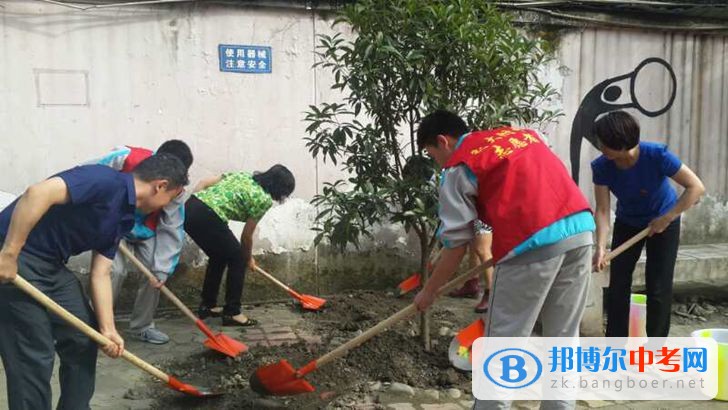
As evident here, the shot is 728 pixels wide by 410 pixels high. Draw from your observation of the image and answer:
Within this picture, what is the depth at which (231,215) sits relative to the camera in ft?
17.0

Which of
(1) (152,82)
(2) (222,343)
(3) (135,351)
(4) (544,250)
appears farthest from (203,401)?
(1) (152,82)

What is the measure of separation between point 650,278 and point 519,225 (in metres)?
2.11

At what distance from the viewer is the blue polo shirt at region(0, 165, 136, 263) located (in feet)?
9.00

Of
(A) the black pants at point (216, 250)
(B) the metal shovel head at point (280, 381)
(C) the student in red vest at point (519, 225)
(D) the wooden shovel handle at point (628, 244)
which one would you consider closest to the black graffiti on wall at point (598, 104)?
(D) the wooden shovel handle at point (628, 244)

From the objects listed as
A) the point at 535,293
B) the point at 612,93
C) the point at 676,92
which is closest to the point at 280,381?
the point at 535,293

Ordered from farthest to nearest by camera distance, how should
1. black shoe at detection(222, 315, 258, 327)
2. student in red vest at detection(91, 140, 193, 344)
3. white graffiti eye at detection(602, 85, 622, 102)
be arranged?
white graffiti eye at detection(602, 85, 622, 102)
black shoe at detection(222, 315, 258, 327)
student in red vest at detection(91, 140, 193, 344)

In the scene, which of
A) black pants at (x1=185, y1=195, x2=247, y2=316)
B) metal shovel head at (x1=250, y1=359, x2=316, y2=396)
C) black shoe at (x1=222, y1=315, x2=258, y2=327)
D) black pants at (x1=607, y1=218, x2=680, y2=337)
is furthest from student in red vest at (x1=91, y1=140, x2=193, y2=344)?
black pants at (x1=607, y1=218, x2=680, y2=337)

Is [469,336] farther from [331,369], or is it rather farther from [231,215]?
[231,215]

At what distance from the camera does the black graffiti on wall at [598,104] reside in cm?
650

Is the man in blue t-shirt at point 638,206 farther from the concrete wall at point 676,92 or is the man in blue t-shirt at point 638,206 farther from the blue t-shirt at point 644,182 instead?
the concrete wall at point 676,92

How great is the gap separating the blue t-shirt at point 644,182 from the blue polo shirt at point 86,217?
9.96ft

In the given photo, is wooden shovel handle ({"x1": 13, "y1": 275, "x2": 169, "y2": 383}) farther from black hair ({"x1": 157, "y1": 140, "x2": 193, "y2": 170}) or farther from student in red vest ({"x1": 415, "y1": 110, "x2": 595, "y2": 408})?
black hair ({"x1": 157, "y1": 140, "x2": 193, "y2": 170})

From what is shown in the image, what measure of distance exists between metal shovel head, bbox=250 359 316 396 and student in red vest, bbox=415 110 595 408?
1.22 m

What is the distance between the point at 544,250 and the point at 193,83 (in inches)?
148
